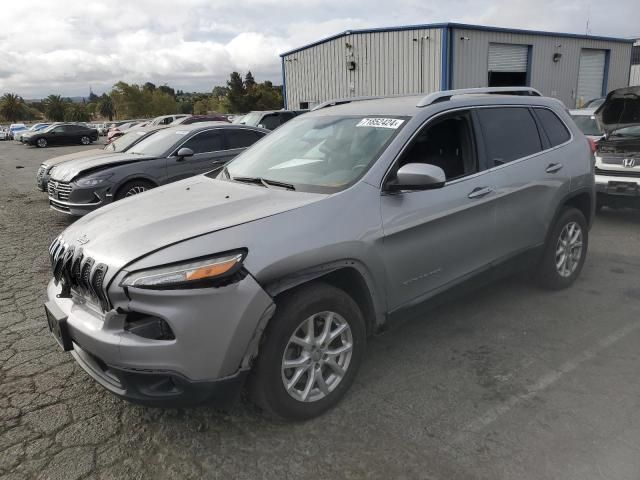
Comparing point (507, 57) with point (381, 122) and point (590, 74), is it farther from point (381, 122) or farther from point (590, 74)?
point (381, 122)

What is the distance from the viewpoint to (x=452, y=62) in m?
19.2

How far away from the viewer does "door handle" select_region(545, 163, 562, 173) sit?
4.25 meters

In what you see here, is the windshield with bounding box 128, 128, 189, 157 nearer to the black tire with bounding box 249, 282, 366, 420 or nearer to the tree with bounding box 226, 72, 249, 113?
the black tire with bounding box 249, 282, 366, 420

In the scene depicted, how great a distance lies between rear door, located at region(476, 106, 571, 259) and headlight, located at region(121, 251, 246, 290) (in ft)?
7.43

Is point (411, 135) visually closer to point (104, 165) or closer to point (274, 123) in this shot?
point (104, 165)

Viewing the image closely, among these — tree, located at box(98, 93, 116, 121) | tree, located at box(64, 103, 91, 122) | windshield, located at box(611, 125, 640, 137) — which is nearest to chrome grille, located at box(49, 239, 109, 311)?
windshield, located at box(611, 125, 640, 137)

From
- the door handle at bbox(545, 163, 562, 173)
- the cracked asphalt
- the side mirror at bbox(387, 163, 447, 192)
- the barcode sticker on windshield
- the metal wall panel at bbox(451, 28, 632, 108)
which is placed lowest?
the cracked asphalt

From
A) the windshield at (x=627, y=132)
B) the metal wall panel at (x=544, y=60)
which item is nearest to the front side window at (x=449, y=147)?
the windshield at (x=627, y=132)

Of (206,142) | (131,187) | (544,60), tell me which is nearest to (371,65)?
(544,60)

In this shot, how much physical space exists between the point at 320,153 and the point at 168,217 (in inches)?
47.0

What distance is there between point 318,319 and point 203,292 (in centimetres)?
74

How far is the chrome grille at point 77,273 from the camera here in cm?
250

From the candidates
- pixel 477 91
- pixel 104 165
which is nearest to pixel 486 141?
pixel 477 91

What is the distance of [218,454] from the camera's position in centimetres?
261
